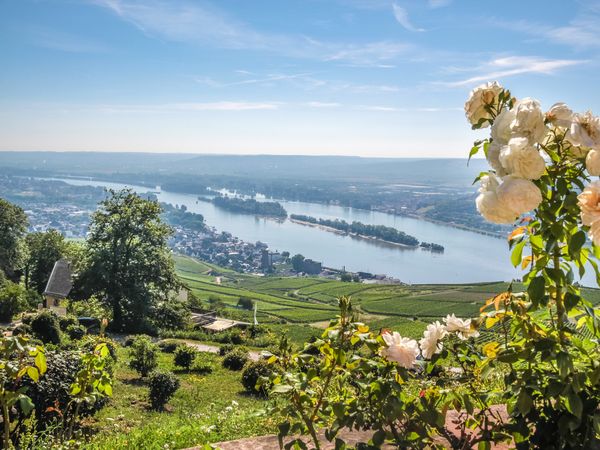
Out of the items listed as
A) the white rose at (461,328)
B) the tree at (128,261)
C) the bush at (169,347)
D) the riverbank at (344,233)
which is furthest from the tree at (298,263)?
the white rose at (461,328)

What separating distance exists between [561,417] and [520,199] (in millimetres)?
659

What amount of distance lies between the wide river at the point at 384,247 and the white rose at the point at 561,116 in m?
78.9

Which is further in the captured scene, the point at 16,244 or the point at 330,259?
the point at 330,259

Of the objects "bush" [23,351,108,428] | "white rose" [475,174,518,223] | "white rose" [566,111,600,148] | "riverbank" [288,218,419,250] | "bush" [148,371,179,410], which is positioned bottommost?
"riverbank" [288,218,419,250]

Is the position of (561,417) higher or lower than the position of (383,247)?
higher

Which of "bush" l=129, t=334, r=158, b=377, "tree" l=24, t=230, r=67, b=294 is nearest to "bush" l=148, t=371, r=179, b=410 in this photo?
"bush" l=129, t=334, r=158, b=377

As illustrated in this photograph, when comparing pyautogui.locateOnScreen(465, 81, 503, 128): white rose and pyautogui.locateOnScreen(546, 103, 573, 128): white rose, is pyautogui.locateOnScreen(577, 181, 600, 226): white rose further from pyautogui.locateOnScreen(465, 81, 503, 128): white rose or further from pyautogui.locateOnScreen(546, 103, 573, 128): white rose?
pyautogui.locateOnScreen(465, 81, 503, 128): white rose

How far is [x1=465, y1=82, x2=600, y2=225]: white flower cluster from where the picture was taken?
116cm

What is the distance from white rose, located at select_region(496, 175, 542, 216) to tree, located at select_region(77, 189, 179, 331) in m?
21.3

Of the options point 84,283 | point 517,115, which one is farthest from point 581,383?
point 84,283

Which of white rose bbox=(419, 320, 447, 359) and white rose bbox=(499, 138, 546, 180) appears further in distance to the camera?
white rose bbox=(419, 320, 447, 359)

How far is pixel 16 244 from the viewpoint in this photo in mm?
29250

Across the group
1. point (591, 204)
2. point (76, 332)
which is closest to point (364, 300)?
point (76, 332)

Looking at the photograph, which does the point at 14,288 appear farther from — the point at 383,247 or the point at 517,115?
the point at 383,247
